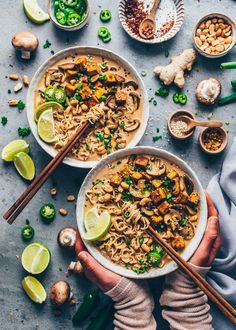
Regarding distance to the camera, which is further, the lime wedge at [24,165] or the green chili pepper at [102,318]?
the lime wedge at [24,165]

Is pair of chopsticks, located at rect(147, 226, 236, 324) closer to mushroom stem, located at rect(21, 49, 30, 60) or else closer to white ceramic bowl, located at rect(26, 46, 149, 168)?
white ceramic bowl, located at rect(26, 46, 149, 168)

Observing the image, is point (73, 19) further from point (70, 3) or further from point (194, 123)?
point (194, 123)

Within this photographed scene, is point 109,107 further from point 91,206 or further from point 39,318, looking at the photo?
point 39,318

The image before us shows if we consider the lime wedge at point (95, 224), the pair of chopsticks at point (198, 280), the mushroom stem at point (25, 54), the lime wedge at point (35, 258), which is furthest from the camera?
the mushroom stem at point (25, 54)

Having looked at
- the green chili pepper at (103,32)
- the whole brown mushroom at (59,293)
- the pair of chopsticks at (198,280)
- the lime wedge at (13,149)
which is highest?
the green chili pepper at (103,32)

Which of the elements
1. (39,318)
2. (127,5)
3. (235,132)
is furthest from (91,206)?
(127,5)

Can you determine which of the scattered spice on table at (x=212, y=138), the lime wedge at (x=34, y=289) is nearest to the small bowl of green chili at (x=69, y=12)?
the scattered spice on table at (x=212, y=138)

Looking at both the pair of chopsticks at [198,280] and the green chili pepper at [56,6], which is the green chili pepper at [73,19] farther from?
the pair of chopsticks at [198,280]

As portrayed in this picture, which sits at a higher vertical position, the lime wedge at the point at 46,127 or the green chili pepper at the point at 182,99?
the green chili pepper at the point at 182,99
